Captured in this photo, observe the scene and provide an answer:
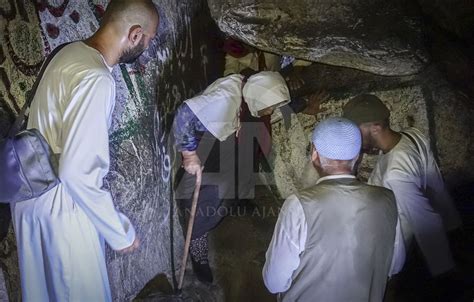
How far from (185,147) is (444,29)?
150 centimetres

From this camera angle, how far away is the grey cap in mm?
2406

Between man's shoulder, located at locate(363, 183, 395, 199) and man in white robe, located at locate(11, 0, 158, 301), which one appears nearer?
man in white robe, located at locate(11, 0, 158, 301)

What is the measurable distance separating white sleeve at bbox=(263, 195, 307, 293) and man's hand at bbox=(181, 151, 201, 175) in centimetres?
89

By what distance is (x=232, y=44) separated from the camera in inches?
105

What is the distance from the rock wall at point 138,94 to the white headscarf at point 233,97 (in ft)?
0.60

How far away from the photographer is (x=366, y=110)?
2.46 m

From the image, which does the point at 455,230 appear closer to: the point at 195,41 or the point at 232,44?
the point at 232,44

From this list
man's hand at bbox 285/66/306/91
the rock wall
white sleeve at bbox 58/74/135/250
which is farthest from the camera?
man's hand at bbox 285/66/306/91

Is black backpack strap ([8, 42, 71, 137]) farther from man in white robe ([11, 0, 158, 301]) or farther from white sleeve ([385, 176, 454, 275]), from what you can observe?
white sleeve ([385, 176, 454, 275])

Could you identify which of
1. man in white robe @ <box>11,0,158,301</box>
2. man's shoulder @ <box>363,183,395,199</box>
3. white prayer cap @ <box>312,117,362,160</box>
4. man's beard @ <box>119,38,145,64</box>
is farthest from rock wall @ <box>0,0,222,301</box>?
man's shoulder @ <box>363,183,395,199</box>

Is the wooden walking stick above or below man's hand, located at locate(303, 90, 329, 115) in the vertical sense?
below

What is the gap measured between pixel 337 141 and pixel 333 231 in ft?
1.05

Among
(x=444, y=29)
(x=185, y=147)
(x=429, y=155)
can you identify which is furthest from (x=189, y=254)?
(x=444, y=29)

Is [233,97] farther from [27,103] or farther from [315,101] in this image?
[27,103]
